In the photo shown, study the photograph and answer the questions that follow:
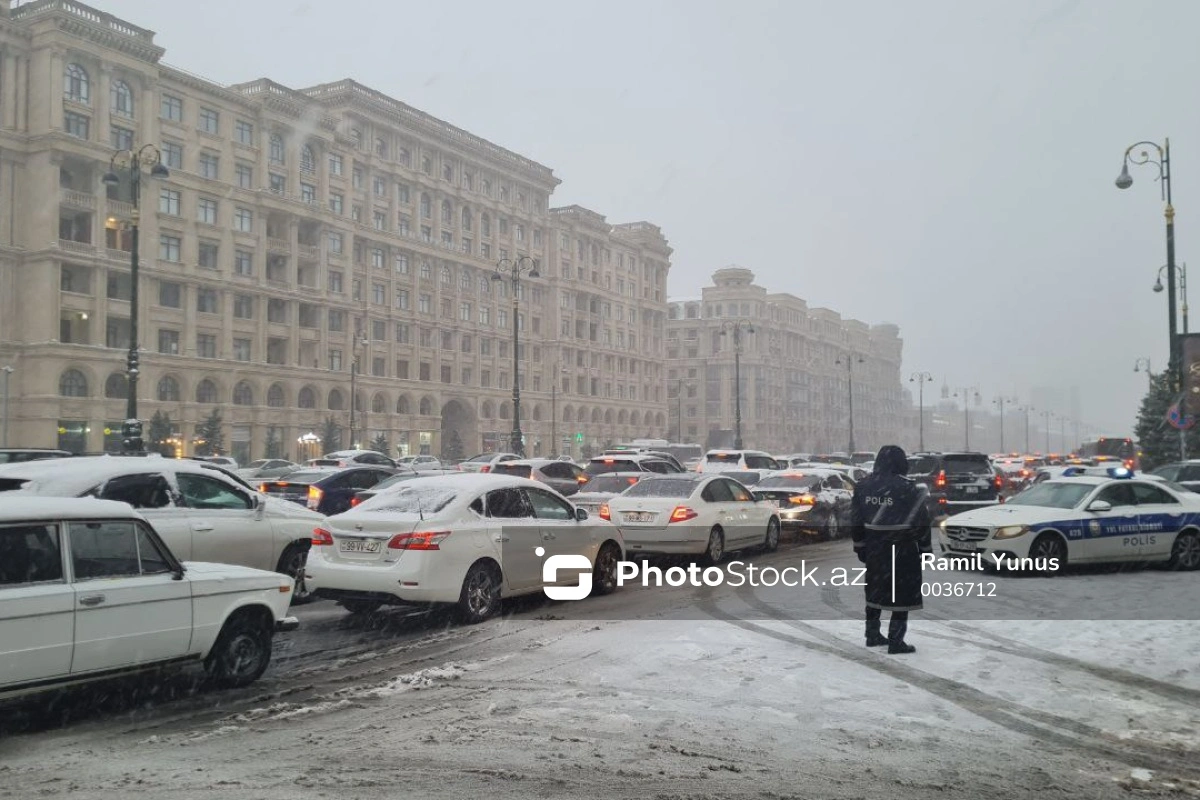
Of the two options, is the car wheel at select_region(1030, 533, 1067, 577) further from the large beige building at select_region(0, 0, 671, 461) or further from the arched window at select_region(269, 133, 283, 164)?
the arched window at select_region(269, 133, 283, 164)

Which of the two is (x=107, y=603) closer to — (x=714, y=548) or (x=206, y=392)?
(x=714, y=548)

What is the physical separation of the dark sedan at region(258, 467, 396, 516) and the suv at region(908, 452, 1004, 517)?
12156 millimetres

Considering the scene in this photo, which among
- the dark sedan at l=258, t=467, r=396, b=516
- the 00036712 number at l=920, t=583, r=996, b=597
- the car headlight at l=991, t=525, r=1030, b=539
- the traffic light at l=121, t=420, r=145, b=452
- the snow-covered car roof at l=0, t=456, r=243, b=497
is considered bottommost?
the 00036712 number at l=920, t=583, r=996, b=597

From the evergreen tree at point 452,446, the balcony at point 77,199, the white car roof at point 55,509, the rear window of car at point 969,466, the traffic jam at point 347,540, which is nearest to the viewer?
the white car roof at point 55,509

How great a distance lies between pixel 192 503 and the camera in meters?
10.9

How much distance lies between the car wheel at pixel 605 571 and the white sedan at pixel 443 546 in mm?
667

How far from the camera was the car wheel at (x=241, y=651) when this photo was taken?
7574mm

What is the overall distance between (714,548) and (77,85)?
191 ft

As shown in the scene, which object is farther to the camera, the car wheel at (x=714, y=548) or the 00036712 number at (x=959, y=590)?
the car wheel at (x=714, y=548)

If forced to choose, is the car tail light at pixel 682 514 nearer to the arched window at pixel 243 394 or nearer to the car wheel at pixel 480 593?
the car wheel at pixel 480 593

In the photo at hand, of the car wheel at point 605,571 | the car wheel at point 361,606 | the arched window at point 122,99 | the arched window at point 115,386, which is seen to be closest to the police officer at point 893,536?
the car wheel at point 605,571

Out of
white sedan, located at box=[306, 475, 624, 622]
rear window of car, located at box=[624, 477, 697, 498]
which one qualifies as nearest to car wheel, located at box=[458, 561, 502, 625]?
white sedan, located at box=[306, 475, 624, 622]

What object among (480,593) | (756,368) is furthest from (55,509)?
(756,368)

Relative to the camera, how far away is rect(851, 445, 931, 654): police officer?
8.48 meters
